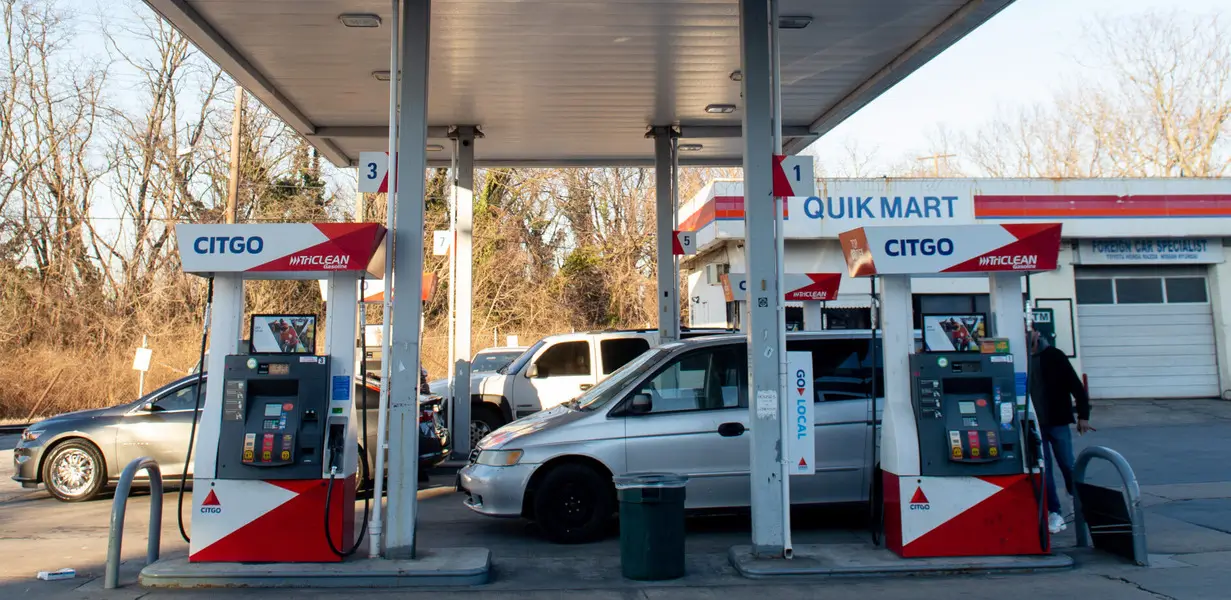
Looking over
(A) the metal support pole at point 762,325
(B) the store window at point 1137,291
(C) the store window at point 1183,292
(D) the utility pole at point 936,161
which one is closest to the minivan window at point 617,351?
(A) the metal support pole at point 762,325

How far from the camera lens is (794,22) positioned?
9.34 metres

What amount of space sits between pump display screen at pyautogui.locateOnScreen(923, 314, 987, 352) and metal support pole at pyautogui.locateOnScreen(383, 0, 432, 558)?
420 centimetres

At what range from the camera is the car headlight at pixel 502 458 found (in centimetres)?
811

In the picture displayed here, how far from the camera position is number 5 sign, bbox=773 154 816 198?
7.45m

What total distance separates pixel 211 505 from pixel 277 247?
2.08m

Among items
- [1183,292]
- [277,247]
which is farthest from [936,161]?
[277,247]

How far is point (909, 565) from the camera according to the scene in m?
6.94

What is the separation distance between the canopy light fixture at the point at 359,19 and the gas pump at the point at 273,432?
3.20m

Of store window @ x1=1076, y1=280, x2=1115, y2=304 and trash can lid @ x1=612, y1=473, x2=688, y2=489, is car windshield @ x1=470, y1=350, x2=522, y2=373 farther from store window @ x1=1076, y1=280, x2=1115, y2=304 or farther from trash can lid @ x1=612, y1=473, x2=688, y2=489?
store window @ x1=1076, y1=280, x2=1115, y2=304

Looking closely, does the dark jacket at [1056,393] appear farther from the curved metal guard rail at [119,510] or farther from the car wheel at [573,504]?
the curved metal guard rail at [119,510]

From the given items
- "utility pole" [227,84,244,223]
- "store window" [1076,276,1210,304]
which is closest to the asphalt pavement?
"store window" [1076,276,1210,304]

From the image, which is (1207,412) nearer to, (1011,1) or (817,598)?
(1011,1)

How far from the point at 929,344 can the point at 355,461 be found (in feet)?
15.7

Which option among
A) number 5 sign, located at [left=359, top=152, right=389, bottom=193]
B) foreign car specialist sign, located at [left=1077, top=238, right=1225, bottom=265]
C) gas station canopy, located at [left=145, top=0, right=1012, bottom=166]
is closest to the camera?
number 5 sign, located at [left=359, top=152, right=389, bottom=193]
